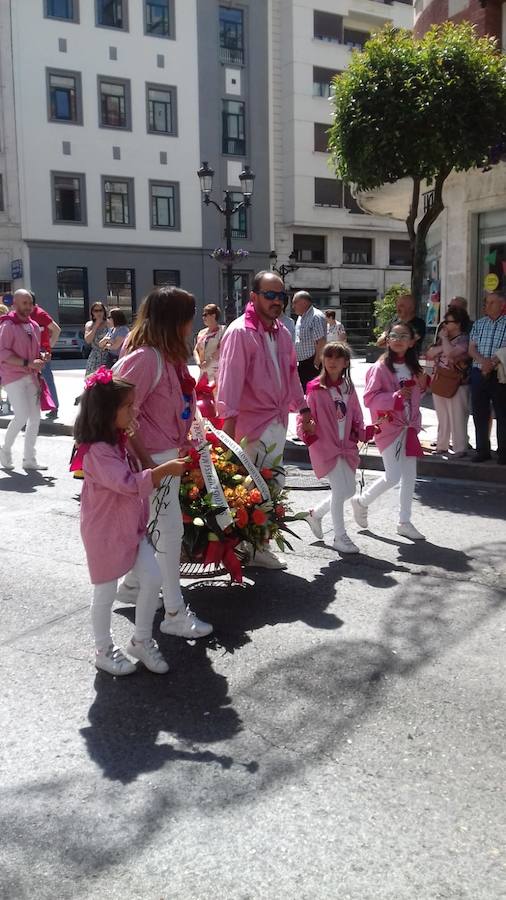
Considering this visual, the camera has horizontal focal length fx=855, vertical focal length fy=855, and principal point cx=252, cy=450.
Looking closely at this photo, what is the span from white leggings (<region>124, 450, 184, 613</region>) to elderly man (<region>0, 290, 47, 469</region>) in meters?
5.26

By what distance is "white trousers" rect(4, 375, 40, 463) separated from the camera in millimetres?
9172

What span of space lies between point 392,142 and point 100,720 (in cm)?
824

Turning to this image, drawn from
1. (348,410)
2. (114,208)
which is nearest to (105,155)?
(114,208)

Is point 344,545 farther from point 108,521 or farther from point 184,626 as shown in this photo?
point 108,521

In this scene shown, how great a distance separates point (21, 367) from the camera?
906 centimetres

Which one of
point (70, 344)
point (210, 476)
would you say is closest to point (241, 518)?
point (210, 476)

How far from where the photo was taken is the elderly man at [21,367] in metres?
9.05

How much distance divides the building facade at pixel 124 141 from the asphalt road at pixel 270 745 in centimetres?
3151

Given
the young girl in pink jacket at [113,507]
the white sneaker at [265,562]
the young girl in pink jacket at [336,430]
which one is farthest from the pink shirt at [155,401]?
the young girl in pink jacket at [336,430]

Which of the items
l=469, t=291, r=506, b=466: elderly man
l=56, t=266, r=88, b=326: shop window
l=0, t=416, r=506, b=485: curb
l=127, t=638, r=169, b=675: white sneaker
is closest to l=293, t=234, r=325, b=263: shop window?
l=56, t=266, r=88, b=326: shop window

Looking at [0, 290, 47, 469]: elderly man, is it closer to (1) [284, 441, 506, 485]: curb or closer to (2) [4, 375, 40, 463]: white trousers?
(2) [4, 375, 40, 463]: white trousers

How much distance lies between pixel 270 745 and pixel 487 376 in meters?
6.39

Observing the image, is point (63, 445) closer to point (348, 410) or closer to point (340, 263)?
point (348, 410)

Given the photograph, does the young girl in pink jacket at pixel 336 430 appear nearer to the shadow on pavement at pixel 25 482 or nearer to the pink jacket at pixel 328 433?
the pink jacket at pixel 328 433
